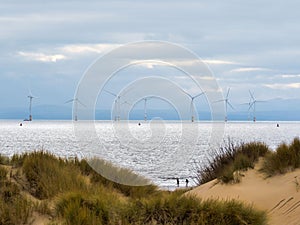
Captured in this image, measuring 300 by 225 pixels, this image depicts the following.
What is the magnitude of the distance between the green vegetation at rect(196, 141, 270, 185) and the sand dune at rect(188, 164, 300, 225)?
29cm

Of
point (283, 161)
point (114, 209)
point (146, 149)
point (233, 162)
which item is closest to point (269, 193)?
point (283, 161)

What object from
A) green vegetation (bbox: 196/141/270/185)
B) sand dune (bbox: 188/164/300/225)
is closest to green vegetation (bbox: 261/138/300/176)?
sand dune (bbox: 188/164/300/225)

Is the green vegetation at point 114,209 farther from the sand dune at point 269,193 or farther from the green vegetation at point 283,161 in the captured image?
the green vegetation at point 283,161

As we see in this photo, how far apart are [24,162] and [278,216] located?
19.4 feet

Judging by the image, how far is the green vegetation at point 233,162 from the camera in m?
15.7

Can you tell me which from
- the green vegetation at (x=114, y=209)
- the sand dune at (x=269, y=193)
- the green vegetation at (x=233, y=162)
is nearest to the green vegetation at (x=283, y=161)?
the sand dune at (x=269, y=193)

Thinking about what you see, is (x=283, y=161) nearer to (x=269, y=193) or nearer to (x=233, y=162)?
(x=269, y=193)

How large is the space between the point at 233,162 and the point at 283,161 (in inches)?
87.0

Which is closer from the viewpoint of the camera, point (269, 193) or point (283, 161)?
point (269, 193)

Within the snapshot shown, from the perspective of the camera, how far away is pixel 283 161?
14.9 meters

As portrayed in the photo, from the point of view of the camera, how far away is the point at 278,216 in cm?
1245

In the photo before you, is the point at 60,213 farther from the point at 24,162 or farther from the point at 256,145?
the point at 256,145

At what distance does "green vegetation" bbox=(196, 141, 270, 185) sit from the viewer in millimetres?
15650

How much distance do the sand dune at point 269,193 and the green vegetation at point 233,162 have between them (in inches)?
11.5
